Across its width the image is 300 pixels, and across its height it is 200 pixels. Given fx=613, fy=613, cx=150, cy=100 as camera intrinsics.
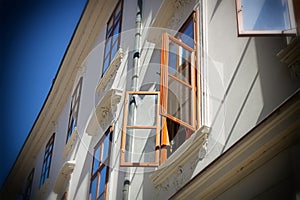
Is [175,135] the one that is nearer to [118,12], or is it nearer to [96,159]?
[96,159]

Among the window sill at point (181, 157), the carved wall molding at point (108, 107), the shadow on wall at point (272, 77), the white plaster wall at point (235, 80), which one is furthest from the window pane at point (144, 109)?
the shadow on wall at point (272, 77)

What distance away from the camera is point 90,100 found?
1049cm

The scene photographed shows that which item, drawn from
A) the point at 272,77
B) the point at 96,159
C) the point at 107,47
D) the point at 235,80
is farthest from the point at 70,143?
the point at 272,77

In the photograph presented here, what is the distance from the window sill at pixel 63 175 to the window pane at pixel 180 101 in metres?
4.18

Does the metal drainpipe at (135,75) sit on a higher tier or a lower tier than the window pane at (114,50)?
lower

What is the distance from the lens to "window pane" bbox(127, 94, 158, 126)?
7051 millimetres

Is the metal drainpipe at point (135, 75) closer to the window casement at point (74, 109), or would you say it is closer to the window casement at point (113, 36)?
the window casement at point (113, 36)

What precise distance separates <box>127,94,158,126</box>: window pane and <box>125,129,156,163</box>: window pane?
11 cm

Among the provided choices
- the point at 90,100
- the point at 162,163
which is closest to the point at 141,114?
the point at 162,163

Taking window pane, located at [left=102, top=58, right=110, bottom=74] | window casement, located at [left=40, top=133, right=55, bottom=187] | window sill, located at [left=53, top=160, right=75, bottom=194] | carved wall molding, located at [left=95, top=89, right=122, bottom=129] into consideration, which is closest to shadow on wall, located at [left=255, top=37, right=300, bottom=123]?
carved wall molding, located at [left=95, top=89, right=122, bottom=129]

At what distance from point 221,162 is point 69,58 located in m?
7.93

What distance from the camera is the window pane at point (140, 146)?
6.86 metres

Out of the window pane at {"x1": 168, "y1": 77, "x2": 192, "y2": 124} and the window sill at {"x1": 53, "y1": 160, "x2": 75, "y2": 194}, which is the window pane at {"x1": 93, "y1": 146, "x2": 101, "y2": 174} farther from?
the window pane at {"x1": 168, "y1": 77, "x2": 192, "y2": 124}

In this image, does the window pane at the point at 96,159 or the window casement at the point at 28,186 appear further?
the window casement at the point at 28,186
